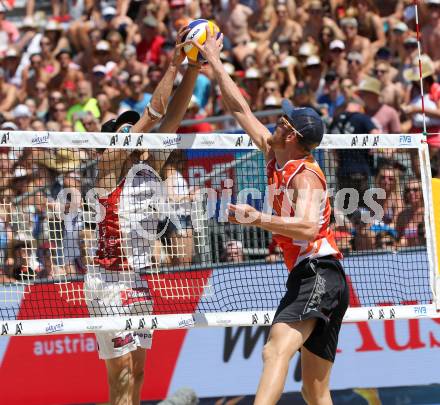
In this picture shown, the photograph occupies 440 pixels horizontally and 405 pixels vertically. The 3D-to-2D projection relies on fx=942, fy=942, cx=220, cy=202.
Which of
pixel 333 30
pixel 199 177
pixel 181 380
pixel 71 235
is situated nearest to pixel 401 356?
pixel 181 380

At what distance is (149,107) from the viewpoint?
678 centimetres

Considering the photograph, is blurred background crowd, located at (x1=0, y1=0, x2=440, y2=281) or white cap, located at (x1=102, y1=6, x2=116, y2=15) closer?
blurred background crowd, located at (x1=0, y1=0, x2=440, y2=281)

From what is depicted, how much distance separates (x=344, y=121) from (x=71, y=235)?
11.6 ft

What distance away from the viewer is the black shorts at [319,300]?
20.2ft

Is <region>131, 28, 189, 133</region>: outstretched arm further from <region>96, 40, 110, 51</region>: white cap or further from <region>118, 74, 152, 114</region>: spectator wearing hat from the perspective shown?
<region>96, 40, 110, 51</region>: white cap

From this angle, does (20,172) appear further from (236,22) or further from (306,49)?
(236,22)

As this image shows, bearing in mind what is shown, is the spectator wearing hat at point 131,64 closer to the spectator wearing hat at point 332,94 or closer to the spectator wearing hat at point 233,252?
the spectator wearing hat at point 332,94

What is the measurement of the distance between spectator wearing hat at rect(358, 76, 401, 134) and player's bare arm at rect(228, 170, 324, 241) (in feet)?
15.2

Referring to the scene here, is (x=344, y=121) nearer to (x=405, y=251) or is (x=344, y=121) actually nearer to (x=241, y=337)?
(x=405, y=251)

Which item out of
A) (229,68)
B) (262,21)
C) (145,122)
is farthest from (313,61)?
(145,122)

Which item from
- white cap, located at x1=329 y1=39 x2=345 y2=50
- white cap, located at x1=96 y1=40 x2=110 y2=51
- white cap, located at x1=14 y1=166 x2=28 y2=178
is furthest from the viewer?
white cap, located at x1=96 y1=40 x2=110 y2=51

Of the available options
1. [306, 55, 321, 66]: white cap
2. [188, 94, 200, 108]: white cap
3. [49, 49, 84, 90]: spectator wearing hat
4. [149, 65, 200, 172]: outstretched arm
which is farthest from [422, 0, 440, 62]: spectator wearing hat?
[149, 65, 200, 172]: outstretched arm

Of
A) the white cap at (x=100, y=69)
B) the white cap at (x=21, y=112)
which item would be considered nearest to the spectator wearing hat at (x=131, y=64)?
the white cap at (x=100, y=69)

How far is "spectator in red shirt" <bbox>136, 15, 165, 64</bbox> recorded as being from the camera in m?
13.6
